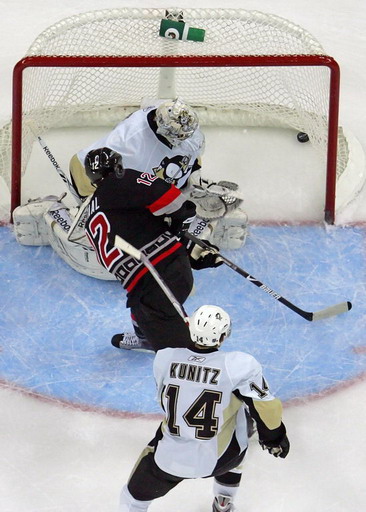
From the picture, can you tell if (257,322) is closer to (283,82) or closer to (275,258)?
(275,258)

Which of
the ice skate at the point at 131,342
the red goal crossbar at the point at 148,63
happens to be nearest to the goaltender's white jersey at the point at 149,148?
the red goal crossbar at the point at 148,63

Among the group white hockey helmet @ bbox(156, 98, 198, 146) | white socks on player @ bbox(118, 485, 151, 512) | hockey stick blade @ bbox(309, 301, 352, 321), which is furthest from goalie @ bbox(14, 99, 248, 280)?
white socks on player @ bbox(118, 485, 151, 512)

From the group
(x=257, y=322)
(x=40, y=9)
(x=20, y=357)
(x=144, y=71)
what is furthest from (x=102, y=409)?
(x=40, y=9)

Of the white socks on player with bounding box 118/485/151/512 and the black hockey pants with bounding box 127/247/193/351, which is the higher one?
the black hockey pants with bounding box 127/247/193/351

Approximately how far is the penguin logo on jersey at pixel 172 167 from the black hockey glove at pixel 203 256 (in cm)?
34

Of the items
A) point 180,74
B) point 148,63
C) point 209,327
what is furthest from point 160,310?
point 180,74

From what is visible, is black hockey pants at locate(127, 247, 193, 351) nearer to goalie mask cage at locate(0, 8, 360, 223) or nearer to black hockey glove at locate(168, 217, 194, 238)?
black hockey glove at locate(168, 217, 194, 238)

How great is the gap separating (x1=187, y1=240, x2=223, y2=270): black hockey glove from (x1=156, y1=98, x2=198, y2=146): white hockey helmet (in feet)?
1.28

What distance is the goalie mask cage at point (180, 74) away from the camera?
3965mm

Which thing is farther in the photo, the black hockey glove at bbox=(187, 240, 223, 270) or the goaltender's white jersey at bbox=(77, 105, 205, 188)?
→ the goaltender's white jersey at bbox=(77, 105, 205, 188)

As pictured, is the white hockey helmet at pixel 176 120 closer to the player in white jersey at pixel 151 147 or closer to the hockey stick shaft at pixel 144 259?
the player in white jersey at pixel 151 147

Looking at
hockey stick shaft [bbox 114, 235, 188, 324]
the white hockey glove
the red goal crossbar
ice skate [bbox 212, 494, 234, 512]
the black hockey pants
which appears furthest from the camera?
the white hockey glove

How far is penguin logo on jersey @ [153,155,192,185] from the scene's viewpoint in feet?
12.3

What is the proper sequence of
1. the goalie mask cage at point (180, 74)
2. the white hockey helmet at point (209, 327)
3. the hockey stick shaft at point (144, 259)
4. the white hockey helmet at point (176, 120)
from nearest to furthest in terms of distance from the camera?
the white hockey helmet at point (209, 327) < the hockey stick shaft at point (144, 259) < the white hockey helmet at point (176, 120) < the goalie mask cage at point (180, 74)
